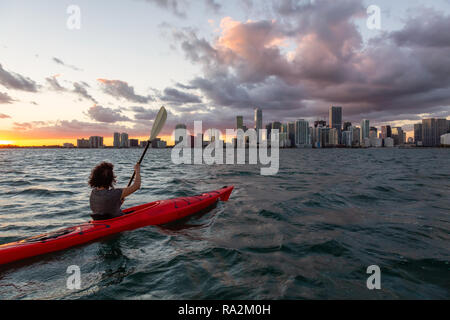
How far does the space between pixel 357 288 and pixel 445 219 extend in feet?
17.5

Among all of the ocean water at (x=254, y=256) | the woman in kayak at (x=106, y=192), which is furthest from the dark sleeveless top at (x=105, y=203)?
the ocean water at (x=254, y=256)

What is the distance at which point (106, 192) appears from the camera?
5152mm

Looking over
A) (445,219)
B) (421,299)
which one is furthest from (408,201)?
(421,299)

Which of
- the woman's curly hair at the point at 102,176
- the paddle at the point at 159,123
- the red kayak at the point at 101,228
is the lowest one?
the red kayak at the point at 101,228

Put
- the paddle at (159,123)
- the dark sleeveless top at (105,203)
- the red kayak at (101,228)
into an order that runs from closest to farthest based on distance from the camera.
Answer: the red kayak at (101,228), the dark sleeveless top at (105,203), the paddle at (159,123)

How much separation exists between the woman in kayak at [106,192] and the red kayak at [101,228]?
0.21m

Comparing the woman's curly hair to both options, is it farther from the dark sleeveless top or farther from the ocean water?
the ocean water

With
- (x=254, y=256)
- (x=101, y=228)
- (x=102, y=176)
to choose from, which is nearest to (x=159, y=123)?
(x=102, y=176)

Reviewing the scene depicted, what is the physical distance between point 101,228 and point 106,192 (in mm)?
914

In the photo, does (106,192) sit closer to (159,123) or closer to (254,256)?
(254,256)

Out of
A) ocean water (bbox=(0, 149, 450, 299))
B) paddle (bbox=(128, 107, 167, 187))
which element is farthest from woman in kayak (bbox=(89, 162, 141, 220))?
paddle (bbox=(128, 107, 167, 187))

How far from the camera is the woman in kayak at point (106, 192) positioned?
5031mm

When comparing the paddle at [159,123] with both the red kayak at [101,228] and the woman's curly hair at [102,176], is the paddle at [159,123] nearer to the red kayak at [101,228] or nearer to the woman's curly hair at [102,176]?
the red kayak at [101,228]

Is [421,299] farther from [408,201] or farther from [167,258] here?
[408,201]
